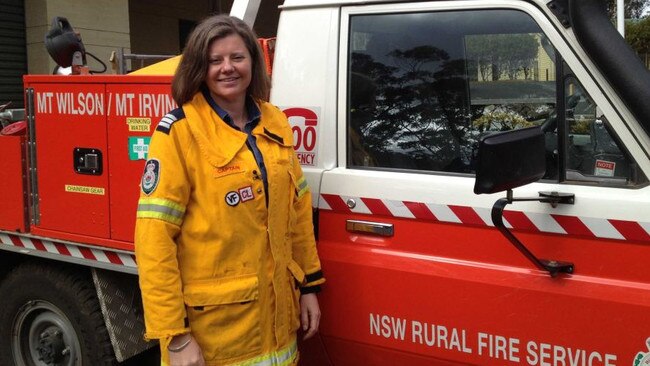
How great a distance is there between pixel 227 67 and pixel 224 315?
33.2 inches

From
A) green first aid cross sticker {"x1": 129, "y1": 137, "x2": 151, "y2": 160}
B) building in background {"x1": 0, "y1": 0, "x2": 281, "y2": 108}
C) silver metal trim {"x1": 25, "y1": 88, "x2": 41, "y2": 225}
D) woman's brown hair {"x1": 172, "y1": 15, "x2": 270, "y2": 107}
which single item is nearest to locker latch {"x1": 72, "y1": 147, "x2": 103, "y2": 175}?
green first aid cross sticker {"x1": 129, "y1": 137, "x2": 151, "y2": 160}

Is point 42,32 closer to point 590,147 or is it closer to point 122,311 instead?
point 122,311

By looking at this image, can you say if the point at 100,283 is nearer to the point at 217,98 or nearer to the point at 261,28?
the point at 217,98

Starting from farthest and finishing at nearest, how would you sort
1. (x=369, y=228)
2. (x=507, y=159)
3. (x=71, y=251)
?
1. (x=71, y=251)
2. (x=369, y=228)
3. (x=507, y=159)

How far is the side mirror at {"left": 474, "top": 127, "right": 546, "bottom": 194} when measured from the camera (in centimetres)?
184

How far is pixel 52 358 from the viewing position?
10.8ft

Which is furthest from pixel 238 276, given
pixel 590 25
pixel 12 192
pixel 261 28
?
pixel 261 28

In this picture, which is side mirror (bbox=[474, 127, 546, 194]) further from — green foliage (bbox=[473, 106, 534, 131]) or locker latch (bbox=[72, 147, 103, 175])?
locker latch (bbox=[72, 147, 103, 175])

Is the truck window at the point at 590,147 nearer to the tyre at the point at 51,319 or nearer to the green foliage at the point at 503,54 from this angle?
the green foliage at the point at 503,54

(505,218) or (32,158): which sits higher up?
(32,158)

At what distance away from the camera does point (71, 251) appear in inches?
121

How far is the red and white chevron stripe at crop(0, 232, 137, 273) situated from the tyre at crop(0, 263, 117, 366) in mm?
131

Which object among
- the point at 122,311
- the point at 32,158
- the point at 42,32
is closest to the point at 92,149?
the point at 32,158

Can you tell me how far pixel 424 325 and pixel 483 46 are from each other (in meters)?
1.01
